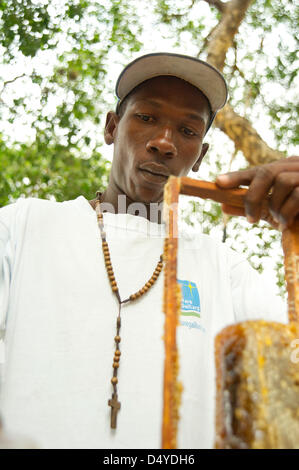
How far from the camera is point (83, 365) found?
1812 mm

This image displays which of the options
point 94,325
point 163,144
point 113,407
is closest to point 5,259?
point 94,325

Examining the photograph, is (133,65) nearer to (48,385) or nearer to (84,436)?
(48,385)

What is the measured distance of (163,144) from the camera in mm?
2285

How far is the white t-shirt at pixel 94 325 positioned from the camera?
1.73 metres

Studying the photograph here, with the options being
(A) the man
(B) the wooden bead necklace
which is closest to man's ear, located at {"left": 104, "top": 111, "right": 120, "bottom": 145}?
(A) the man

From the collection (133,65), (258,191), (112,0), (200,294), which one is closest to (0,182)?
(112,0)

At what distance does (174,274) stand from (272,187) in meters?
0.58

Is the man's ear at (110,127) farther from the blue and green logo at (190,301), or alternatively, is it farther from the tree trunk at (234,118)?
the tree trunk at (234,118)

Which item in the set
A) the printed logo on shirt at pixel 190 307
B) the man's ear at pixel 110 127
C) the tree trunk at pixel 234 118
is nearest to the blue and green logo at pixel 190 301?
the printed logo on shirt at pixel 190 307

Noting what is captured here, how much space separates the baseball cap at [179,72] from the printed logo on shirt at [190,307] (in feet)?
4.16

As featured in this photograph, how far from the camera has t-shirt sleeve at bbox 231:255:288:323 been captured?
1.97m

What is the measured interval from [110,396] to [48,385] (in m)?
0.27

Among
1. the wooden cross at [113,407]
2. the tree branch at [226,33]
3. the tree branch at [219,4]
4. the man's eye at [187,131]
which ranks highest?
the tree branch at [219,4]

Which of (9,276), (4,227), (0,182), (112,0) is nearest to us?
(9,276)
